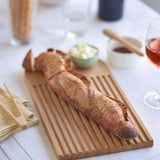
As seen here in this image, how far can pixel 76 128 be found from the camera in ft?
3.99

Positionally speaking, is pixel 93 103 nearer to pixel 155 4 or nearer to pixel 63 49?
pixel 63 49

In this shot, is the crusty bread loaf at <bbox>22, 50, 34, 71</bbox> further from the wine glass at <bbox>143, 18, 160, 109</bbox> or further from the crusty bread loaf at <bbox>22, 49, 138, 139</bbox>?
the wine glass at <bbox>143, 18, 160, 109</bbox>

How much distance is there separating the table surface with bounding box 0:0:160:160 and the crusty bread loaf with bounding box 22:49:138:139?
9 centimetres

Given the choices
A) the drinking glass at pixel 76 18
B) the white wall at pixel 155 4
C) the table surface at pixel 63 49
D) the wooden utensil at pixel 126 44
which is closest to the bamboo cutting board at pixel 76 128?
the table surface at pixel 63 49

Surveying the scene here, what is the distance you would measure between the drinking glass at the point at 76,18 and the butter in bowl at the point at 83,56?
28cm

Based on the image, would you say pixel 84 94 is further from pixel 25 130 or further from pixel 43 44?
pixel 43 44

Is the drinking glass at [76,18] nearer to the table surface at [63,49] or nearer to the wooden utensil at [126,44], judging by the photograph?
the table surface at [63,49]

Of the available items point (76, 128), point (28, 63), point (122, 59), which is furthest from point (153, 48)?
point (28, 63)

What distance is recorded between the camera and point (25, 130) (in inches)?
48.4

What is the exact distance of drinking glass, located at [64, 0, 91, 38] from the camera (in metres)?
1.83

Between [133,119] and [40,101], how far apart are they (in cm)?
35

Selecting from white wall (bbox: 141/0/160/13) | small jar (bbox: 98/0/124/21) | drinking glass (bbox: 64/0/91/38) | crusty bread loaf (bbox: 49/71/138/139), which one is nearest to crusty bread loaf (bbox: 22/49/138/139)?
crusty bread loaf (bbox: 49/71/138/139)

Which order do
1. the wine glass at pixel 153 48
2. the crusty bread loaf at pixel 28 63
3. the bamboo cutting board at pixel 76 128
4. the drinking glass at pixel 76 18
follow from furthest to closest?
the drinking glass at pixel 76 18 → the crusty bread loaf at pixel 28 63 → the wine glass at pixel 153 48 → the bamboo cutting board at pixel 76 128

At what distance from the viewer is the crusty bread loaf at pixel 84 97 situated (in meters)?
1.16
